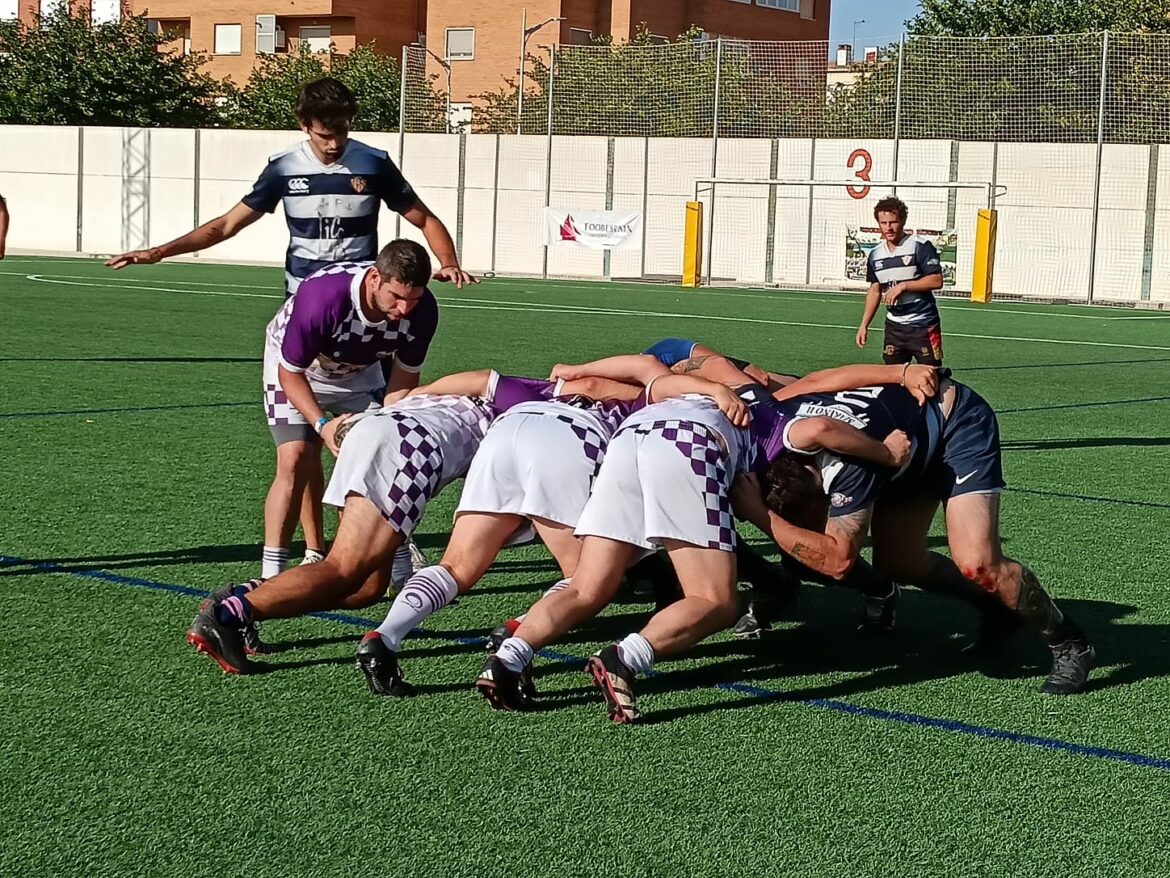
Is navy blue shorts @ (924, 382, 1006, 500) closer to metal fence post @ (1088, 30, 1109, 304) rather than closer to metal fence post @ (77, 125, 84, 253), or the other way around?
metal fence post @ (1088, 30, 1109, 304)

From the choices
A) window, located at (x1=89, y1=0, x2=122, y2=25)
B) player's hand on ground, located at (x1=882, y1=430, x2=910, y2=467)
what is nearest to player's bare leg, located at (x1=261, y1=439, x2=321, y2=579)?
player's hand on ground, located at (x1=882, y1=430, x2=910, y2=467)

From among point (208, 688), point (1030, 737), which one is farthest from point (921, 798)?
point (208, 688)

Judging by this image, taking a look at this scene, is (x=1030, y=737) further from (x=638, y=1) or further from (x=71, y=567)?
(x=638, y=1)

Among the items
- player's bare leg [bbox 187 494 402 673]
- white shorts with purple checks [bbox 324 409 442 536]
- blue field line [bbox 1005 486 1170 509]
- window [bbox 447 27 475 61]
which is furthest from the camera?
window [bbox 447 27 475 61]

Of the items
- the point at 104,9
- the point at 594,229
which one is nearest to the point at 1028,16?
the point at 594,229

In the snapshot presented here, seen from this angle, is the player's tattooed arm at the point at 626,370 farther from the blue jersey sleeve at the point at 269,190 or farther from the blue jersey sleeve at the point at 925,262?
the blue jersey sleeve at the point at 925,262

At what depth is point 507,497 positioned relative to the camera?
5.30 metres

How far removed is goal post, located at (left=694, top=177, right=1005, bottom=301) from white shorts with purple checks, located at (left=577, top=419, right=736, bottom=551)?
29326mm

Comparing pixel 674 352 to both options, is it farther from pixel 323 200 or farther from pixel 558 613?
pixel 323 200

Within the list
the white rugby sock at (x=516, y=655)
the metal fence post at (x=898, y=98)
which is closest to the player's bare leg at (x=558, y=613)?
the white rugby sock at (x=516, y=655)

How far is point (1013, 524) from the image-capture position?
8.59 meters

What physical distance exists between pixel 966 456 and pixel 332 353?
240 centimetres

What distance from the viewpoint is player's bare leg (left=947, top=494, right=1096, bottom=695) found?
5523mm

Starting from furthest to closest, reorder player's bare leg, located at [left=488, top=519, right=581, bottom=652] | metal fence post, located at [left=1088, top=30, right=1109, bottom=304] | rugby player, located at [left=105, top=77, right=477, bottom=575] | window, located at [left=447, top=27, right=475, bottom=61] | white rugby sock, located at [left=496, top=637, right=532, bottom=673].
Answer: window, located at [left=447, top=27, right=475, bottom=61], metal fence post, located at [left=1088, top=30, right=1109, bottom=304], rugby player, located at [left=105, top=77, right=477, bottom=575], player's bare leg, located at [left=488, top=519, right=581, bottom=652], white rugby sock, located at [left=496, top=637, right=532, bottom=673]
